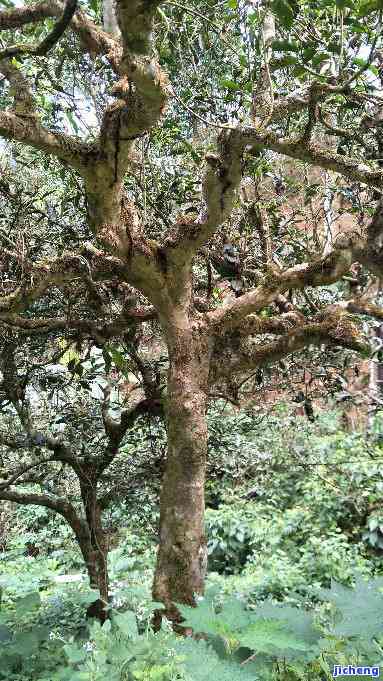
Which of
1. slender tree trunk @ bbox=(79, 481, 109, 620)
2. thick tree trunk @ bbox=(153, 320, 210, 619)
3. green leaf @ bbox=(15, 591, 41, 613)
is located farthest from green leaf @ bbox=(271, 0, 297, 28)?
slender tree trunk @ bbox=(79, 481, 109, 620)

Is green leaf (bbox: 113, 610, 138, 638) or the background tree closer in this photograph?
green leaf (bbox: 113, 610, 138, 638)

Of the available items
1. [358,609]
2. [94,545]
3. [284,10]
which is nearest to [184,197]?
[284,10]

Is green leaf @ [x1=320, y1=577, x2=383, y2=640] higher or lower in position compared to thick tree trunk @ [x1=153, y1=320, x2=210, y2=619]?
lower

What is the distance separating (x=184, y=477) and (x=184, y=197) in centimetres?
155

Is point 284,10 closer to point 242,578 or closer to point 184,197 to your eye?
point 184,197

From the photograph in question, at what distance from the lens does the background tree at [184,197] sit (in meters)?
2.04

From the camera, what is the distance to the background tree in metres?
2.04

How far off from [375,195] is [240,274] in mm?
777

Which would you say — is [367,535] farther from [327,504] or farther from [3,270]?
[3,270]

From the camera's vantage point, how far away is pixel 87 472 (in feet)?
11.2

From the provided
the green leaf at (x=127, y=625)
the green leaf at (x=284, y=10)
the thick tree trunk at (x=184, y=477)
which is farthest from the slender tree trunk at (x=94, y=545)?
the green leaf at (x=284, y=10)

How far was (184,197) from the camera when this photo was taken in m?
3.26

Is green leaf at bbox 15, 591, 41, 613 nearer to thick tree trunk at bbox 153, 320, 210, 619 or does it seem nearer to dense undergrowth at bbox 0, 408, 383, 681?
dense undergrowth at bbox 0, 408, 383, 681

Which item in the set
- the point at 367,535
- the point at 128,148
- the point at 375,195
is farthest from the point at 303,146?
the point at 367,535
